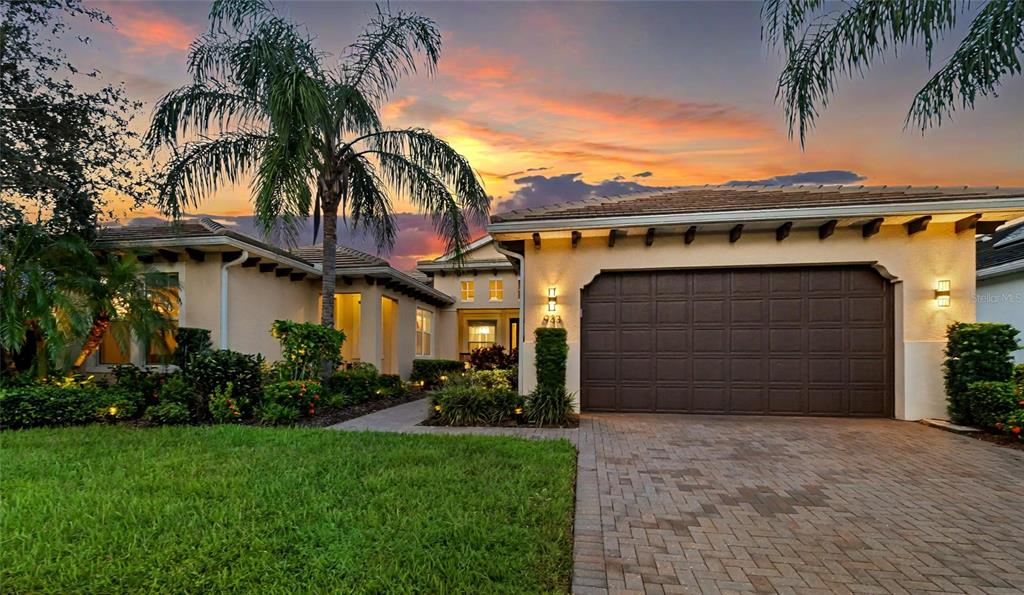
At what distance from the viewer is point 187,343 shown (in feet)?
27.7

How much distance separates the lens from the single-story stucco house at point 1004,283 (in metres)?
9.78

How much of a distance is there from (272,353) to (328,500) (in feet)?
26.5

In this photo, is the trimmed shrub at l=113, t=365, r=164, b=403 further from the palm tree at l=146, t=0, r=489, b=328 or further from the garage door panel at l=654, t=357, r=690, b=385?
the garage door panel at l=654, t=357, r=690, b=385

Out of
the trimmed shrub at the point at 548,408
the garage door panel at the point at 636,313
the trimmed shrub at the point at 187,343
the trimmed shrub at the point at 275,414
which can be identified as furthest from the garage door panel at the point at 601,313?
the trimmed shrub at the point at 187,343

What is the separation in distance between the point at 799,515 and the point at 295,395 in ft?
22.2

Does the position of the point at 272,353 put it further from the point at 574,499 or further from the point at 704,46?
the point at 704,46

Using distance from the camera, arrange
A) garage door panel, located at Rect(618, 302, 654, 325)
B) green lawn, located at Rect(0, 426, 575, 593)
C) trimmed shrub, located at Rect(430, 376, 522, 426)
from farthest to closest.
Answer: garage door panel, located at Rect(618, 302, 654, 325)
trimmed shrub, located at Rect(430, 376, 522, 426)
green lawn, located at Rect(0, 426, 575, 593)

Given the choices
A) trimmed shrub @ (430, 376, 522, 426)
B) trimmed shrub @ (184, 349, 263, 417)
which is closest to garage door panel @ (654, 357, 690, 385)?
trimmed shrub @ (430, 376, 522, 426)

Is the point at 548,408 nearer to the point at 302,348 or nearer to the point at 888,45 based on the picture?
the point at 302,348

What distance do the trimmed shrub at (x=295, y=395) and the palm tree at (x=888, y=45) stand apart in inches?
295

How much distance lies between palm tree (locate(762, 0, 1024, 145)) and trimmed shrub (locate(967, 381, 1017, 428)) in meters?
3.93

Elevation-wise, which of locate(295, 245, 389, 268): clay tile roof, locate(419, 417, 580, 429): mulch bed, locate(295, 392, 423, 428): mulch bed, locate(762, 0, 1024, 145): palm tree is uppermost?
locate(762, 0, 1024, 145): palm tree

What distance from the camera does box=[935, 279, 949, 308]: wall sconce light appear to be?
285 inches

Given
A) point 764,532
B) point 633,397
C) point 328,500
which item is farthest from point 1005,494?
point 328,500
